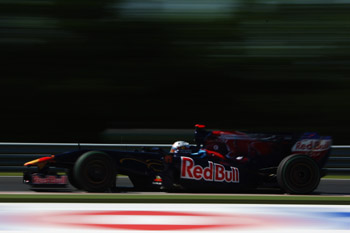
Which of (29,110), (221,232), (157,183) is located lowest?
(221,232)

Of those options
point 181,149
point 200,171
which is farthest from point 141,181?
point 200,171

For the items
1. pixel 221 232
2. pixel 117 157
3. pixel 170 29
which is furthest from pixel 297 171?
pixel 170 29

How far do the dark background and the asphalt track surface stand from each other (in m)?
4.33

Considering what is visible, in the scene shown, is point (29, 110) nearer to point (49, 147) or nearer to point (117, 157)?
point (49, 147)

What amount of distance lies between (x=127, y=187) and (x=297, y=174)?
7.93 ft

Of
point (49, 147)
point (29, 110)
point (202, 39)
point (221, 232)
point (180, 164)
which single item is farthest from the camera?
point (202, 39)

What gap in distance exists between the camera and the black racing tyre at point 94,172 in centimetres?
726

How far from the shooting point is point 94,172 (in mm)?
7297

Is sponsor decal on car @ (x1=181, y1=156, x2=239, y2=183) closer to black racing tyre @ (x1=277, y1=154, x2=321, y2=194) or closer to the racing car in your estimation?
the racing car

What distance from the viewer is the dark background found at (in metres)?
14.4

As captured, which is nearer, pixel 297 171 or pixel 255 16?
pixel 297 171

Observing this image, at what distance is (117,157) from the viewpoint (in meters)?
7.50

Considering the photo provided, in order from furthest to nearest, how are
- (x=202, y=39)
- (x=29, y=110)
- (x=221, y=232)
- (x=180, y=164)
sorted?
(x=202, y=39) < (x=29, y=110) < (x=180, y=164) < (x=221, y=232)

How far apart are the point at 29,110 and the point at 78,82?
4.67ft
